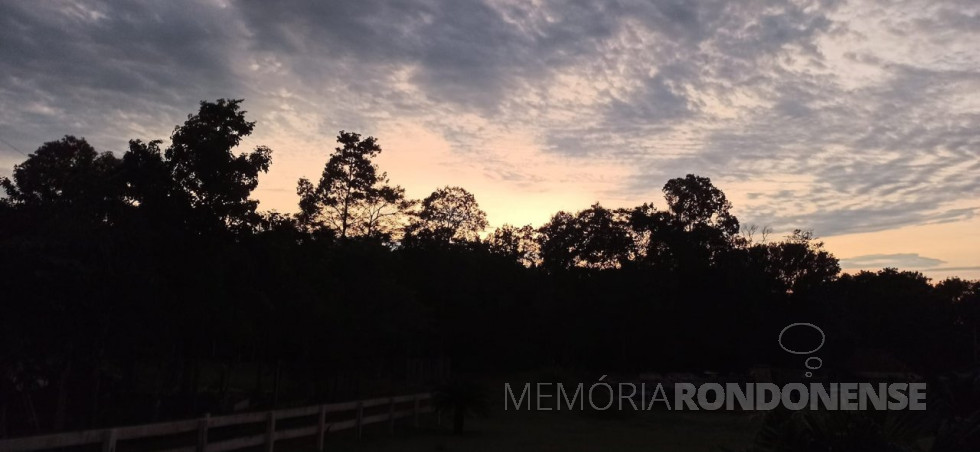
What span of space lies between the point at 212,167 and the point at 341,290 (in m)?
10.9

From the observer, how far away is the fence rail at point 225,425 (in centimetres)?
789

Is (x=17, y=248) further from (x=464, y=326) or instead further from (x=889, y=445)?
(x=464, y=326)

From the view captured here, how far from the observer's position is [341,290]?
27.3 meters

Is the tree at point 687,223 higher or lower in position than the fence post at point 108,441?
higher

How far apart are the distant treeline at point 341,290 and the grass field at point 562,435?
13.7 feet

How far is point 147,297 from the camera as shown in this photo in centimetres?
1497

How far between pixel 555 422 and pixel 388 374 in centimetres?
1566

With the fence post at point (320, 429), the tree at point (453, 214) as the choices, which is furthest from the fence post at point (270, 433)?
the tree at point (453, 214)

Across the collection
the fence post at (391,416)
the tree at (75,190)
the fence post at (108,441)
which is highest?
the tree at (75,190)

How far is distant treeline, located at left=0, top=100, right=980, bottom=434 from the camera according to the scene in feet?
48.4


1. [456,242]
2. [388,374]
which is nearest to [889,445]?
[388,374]

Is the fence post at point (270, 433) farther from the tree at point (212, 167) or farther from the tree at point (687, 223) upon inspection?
the tree at point (687, 223)

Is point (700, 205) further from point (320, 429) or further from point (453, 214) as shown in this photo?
point (320, 429)

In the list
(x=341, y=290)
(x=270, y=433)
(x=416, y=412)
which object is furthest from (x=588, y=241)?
(x=270, y=433)
